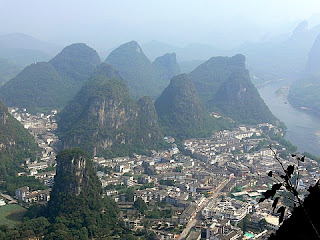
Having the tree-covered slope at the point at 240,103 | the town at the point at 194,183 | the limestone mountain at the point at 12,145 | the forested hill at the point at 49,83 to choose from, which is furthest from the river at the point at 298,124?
the forested hill at the point at 49,83

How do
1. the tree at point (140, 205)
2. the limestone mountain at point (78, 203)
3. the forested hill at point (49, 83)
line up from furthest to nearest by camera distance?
the forested hill at point (49, 83)
the tree at point (140, 205)
the limestone mountain at point (78, 203)

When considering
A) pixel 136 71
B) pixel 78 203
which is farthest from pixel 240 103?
pixel 78 203

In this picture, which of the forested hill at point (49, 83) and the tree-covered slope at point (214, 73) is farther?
the tree-covered slope at point (214, 73)

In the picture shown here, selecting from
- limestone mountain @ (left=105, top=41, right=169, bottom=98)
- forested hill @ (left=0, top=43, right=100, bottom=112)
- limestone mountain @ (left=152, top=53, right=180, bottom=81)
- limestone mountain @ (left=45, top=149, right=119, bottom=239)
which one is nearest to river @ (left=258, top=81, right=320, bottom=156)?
limestone mountain @ (left=152, top=53, right=180, bottom=81)

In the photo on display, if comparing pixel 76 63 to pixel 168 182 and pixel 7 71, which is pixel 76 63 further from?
pixel 168 182

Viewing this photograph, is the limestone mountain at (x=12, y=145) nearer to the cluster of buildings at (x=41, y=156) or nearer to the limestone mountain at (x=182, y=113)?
the cluster of buildings at (x=41, y=156)
